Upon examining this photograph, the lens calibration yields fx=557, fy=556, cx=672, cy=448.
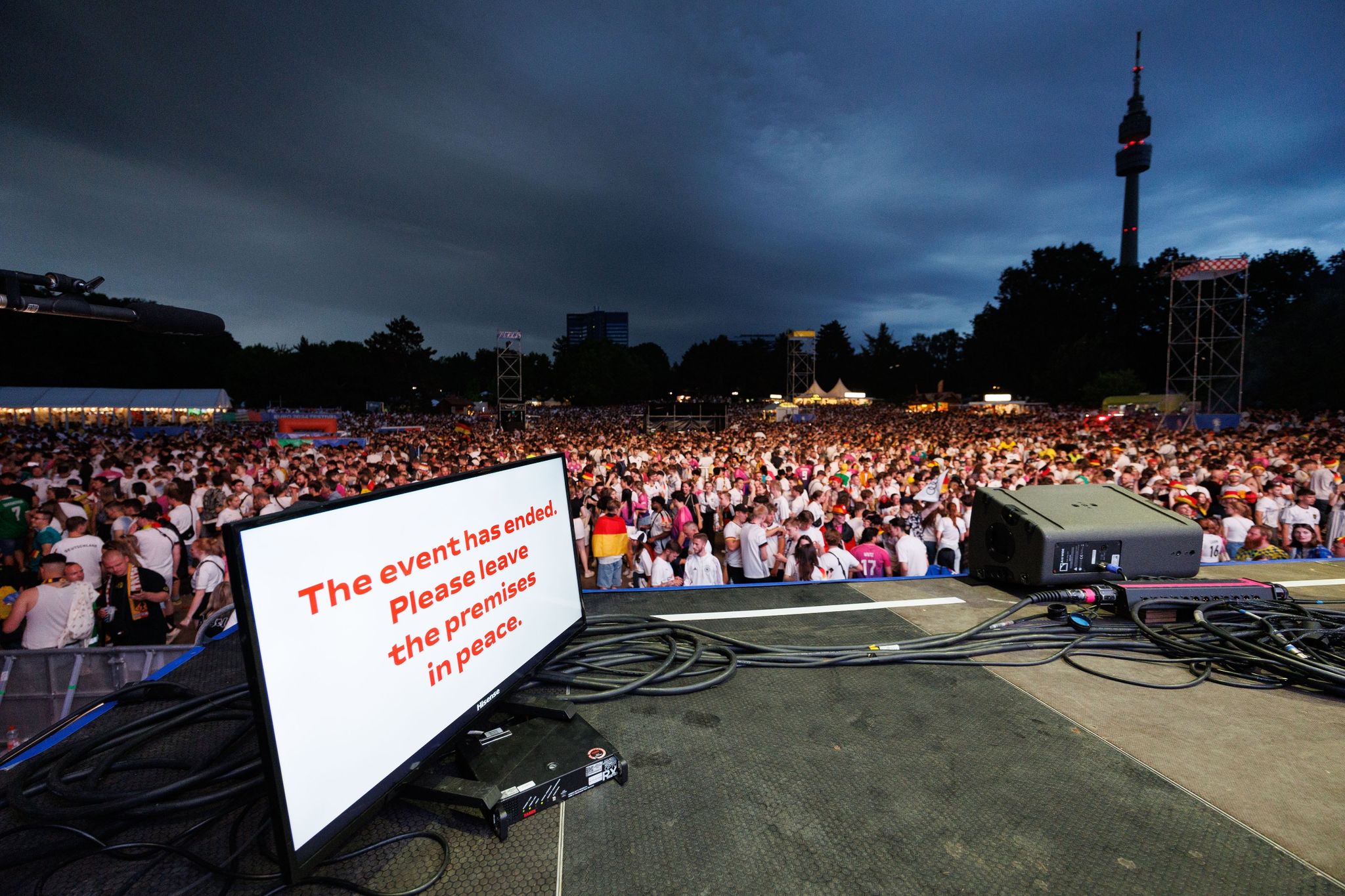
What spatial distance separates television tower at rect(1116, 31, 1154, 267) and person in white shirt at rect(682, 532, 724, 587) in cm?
13673

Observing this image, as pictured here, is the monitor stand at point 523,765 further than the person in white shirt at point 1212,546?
No

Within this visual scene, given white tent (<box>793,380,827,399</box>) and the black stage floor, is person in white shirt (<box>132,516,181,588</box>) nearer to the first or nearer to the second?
the black stage floor

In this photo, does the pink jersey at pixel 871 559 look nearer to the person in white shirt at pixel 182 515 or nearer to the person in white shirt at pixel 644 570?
the person in white shirt at pixel 644 570

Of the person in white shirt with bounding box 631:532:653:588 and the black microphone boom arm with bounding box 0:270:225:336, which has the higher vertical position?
the black microphone boom arm with bounding box 0:270:225:336

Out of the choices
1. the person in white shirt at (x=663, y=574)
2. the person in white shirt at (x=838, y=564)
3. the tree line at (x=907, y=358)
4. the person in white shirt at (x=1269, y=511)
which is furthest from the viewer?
the tree line at (x=907, y=358)

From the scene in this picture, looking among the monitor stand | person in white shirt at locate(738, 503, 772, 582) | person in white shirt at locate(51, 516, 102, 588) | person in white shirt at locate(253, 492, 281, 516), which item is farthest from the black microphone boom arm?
person in white shirt at locate(253, 492, 281, 516)

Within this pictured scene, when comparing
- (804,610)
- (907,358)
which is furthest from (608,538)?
(907,358)

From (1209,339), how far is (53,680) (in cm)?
4414

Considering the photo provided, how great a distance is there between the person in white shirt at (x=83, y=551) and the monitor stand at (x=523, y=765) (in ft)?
20.2

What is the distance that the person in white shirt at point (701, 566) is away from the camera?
6211 mm

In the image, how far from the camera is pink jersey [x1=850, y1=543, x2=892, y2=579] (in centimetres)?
615

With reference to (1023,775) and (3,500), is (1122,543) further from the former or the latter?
(3,500)

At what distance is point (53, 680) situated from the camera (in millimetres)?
3916

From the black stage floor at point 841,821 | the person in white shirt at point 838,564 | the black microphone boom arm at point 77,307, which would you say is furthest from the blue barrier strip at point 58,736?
the person in white shirt at point 838,564
